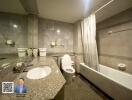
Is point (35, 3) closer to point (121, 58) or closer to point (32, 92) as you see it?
point (32, 92)

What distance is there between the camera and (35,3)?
2.25m

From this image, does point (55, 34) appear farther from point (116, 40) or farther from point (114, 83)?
point (114, 83)

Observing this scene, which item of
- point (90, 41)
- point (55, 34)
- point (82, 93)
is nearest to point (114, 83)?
point (82, 93)

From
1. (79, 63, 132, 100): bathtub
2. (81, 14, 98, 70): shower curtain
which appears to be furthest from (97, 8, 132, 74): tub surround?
(81, 14, 98, 70): shower curtain

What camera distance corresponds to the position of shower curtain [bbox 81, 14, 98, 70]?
112 inches

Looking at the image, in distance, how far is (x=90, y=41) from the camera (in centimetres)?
297

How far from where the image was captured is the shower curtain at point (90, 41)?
112 inches

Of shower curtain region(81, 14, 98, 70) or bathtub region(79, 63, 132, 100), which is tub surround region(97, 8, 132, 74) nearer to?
bathtub region(79, 63, 132, 100)

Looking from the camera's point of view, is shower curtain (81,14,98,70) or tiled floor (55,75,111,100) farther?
shower curtain (81,14,98,70)

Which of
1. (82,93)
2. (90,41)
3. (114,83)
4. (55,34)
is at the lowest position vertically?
(82,93)

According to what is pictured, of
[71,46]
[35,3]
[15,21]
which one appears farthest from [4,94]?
[71,46]

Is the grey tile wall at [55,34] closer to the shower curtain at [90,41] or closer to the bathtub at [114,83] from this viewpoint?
the shower curtain at [90,41]

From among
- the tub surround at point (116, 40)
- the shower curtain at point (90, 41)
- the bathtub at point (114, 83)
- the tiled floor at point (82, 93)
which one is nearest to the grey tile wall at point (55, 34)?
the shower curtain at point (90, 41)

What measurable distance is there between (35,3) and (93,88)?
283 cm
